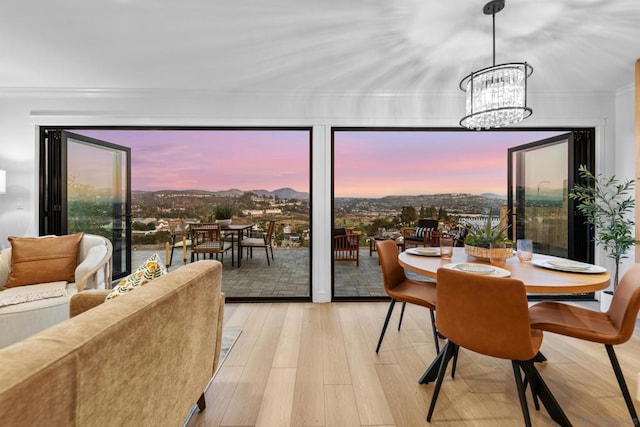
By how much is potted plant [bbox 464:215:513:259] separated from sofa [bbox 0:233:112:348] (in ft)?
9.72

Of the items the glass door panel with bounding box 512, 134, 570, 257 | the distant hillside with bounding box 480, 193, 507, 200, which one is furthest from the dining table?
the distant hillside with bounding box 480, 193, 507, 200

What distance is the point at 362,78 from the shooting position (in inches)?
113

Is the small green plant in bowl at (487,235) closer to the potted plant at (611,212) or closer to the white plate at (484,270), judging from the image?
the white plate at (484,270)

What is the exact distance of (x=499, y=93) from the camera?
193cm

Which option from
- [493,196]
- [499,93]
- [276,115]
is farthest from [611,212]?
[276,115]

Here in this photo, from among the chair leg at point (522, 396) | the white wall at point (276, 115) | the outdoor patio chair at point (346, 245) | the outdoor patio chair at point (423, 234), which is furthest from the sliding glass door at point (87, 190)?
the outdoor patio chair at point (423, 234)

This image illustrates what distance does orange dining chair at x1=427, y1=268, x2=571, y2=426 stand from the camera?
1.27 m

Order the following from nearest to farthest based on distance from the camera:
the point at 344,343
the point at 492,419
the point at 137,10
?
the point at 492,419 < the point at 137,10 < the point at 344,343

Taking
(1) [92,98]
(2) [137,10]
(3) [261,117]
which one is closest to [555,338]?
(3) [261,117]

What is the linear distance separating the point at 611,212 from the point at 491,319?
2.76 metres

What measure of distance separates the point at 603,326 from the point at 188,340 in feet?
6.86

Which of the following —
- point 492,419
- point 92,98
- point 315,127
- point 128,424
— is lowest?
point 492,419

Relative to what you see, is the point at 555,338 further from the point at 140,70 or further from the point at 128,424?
the point at 140,70

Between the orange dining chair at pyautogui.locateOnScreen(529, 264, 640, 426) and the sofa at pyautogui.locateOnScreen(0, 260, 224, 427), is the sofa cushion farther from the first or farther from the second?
the orange dining chair at pyautogui.locateOnScreen(529, 264, 640, 426)
